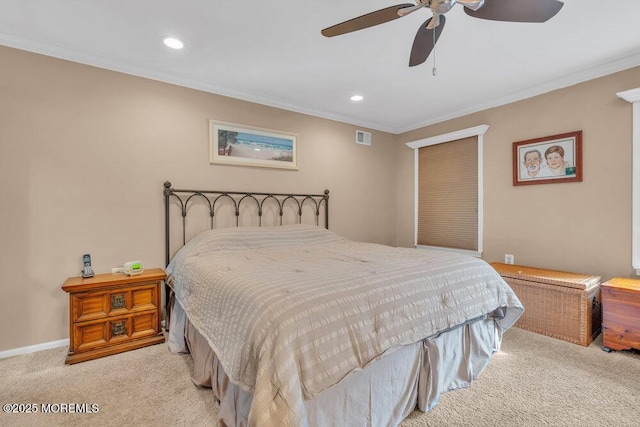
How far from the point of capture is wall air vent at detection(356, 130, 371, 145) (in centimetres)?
428

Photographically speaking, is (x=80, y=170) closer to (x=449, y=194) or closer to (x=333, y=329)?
(x=333, y=329)

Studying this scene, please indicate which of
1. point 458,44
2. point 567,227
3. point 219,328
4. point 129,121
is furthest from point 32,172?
point 567,227

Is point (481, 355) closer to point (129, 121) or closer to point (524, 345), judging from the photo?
point (524, 345)

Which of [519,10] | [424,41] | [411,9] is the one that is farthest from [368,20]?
[519,10]

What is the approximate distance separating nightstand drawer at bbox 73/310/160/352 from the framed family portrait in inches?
155

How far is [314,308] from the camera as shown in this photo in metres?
1.27

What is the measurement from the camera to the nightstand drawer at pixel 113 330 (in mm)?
2191

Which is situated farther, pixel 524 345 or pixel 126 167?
pixel 126 167

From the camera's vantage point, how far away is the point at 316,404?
4.15 ft

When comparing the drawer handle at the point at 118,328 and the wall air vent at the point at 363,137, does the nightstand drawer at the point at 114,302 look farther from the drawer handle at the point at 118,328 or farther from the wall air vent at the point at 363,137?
the wall air vent at the point at 363,137

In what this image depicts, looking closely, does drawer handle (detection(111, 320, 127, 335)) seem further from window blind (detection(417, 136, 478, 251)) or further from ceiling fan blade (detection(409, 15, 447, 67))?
window blind (detection(417, 136, 478, 251))

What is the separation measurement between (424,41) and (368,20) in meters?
0.48

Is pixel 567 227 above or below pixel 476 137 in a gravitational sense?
below

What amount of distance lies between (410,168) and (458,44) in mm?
2321
